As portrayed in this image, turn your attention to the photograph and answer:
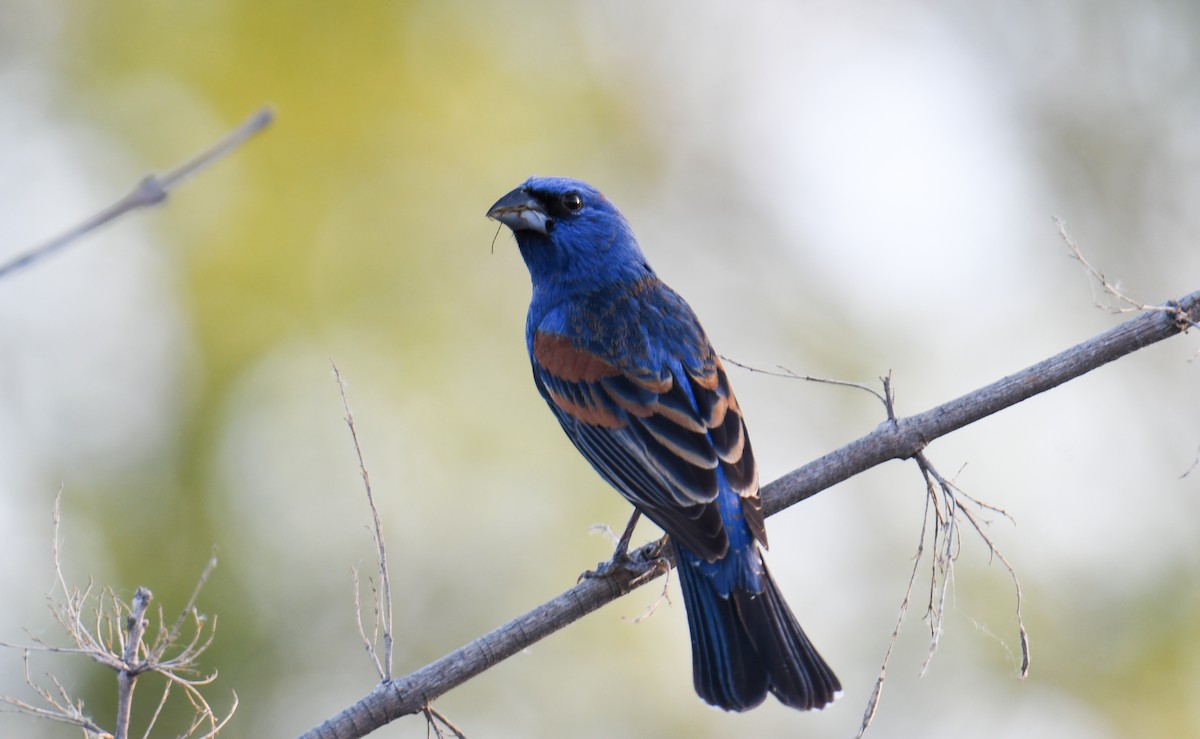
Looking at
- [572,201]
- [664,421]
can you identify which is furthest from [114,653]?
[572,201]

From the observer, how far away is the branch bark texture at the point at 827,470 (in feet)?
13.2

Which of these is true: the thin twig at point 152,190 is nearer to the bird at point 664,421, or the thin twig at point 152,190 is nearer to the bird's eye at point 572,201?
the bird at point 664,421

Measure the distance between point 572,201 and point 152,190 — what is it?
4.69 m

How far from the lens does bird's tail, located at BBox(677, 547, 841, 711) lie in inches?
184

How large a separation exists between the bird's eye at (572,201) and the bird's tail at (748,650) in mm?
2292

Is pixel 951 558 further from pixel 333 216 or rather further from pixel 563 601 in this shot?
pixel 333 216

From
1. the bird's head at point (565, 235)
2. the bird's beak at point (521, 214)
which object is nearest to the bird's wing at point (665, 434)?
the bird's head at point (565, 235)

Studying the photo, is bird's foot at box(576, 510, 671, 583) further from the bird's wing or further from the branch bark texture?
the bird's wing

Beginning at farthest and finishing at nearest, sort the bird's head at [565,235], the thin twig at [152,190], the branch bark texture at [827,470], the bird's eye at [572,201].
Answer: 1. the bird's eye at [572,201]
2. the bird's head at [565,235]
3. the branch bark texture at [827,470]
4. the thin twig at [152,190]

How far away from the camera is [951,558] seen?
4.16 m

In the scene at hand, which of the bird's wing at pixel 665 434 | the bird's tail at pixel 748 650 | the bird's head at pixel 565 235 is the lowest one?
the bird's tail at pixel 748 650

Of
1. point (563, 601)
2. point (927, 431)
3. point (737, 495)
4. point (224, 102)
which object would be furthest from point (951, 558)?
point (224, 102)

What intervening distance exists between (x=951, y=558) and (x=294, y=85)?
9235 mm

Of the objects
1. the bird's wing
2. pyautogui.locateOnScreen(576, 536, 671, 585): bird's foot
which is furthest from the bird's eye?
pyautogui.locateOnScreen(576, 536, 671, 585): bird's foot
